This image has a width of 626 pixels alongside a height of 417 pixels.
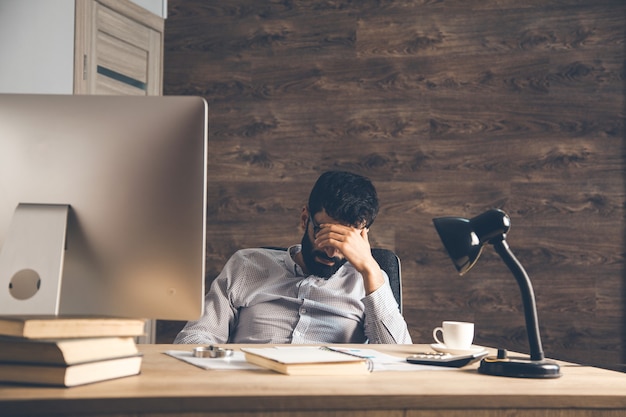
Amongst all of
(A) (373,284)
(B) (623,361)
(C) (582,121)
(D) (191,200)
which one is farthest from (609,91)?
(D) (191,200)

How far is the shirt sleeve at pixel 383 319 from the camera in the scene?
212 cm

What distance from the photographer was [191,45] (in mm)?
3814

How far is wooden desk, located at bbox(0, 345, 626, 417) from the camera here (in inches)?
42.4

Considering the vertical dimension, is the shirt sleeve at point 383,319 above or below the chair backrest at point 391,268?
below

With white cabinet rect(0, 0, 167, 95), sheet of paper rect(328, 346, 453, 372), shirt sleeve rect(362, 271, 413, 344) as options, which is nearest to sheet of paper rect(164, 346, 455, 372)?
sheet of paper rect(328, 346, 453, 372)

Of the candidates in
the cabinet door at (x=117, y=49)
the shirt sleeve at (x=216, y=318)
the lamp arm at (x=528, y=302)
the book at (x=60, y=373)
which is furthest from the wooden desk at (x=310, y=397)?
the cabinet door at (x=117, y=49)

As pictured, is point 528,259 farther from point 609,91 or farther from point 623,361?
point 609,91

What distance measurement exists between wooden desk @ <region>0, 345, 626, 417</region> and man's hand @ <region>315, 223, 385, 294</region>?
0.83 meters

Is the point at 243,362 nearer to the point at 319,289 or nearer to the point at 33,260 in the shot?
the point at 33,260

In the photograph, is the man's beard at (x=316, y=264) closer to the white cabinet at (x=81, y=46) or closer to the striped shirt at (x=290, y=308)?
the striped shirt at (x=290, y=308)

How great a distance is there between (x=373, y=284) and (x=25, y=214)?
114cm

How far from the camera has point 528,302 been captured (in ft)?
4.88

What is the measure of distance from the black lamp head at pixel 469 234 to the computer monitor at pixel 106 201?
19.6 inches

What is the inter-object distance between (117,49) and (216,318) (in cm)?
187
